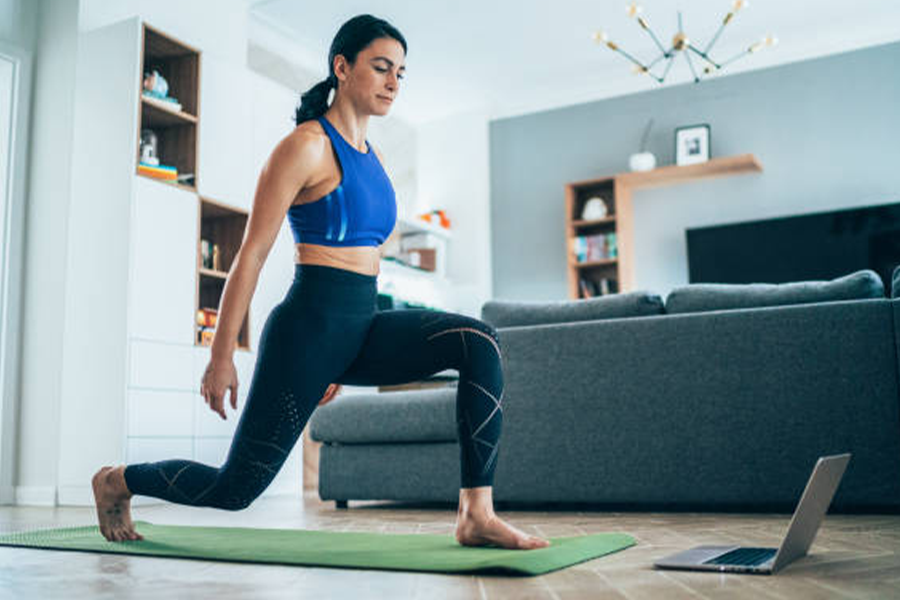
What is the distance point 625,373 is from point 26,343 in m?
3.07

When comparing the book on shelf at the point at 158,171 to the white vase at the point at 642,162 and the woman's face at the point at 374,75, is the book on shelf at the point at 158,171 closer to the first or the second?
the woman's face at the point at 374,75

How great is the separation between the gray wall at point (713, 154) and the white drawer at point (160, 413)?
414 centimetres

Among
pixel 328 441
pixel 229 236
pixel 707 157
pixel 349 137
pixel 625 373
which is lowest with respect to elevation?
pixel 328 441

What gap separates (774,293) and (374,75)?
6.15 ft

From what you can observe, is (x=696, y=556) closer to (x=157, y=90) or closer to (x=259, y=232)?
(x=259, y=232)

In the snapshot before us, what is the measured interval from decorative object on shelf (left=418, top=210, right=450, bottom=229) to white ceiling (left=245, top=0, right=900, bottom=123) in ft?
3.59

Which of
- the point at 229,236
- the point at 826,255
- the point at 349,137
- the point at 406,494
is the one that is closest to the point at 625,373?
the point at 406,494

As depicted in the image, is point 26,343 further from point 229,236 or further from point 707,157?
point 707,157

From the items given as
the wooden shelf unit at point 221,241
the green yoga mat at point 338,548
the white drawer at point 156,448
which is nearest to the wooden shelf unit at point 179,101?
the wooden shelf unit at point 221,241

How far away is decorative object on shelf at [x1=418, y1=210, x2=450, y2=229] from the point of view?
7855mm

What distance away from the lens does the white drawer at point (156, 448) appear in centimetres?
406

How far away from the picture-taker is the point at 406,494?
349 cm

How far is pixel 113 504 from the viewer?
2070 mm

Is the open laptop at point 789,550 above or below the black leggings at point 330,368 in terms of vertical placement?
below
